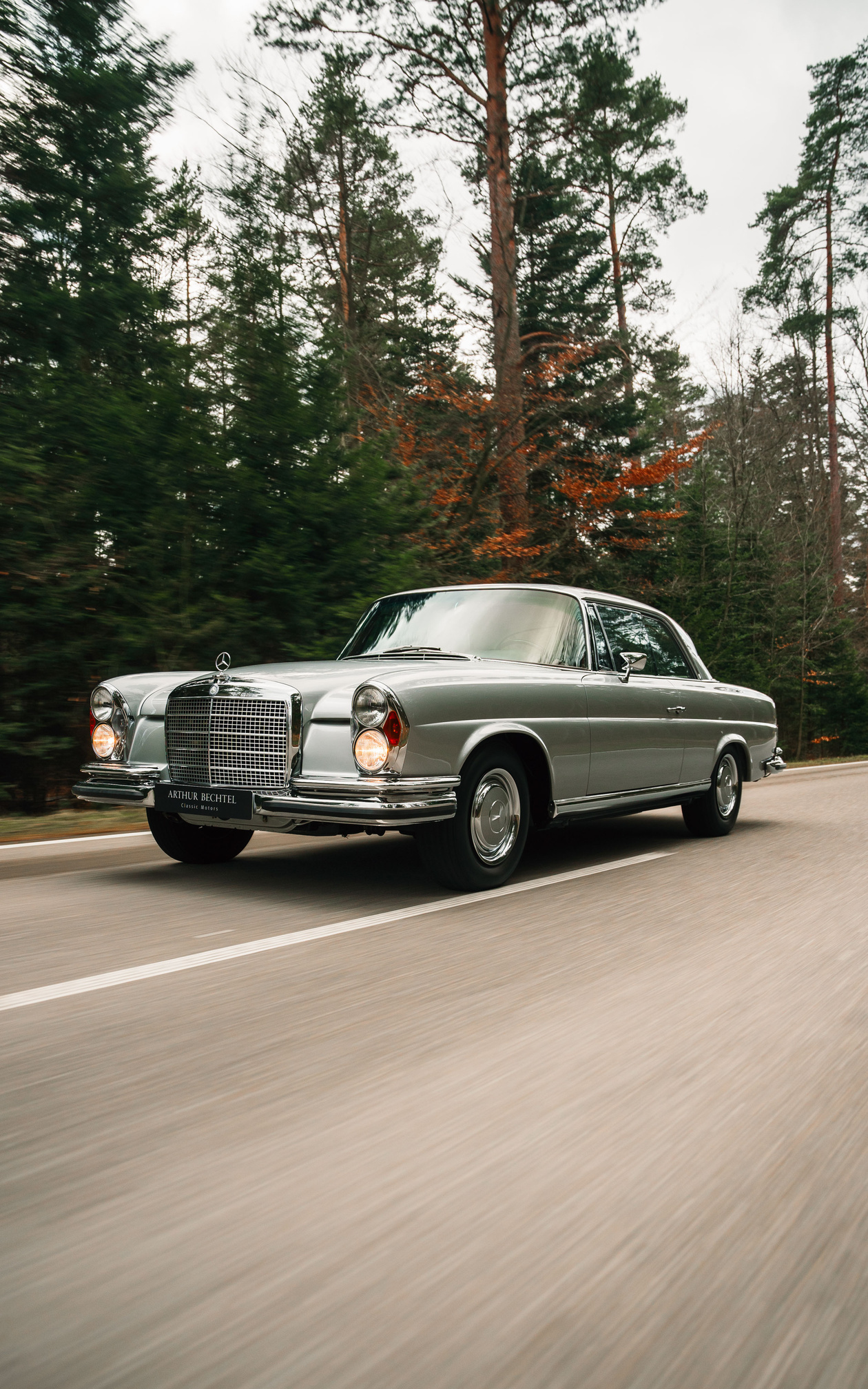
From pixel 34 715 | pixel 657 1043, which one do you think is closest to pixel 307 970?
pixel 657 1043

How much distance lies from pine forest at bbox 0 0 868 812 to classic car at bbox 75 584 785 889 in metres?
3.23

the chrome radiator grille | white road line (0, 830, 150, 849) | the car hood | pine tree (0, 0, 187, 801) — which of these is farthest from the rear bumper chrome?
pine tree (0, 0, 187, 801)

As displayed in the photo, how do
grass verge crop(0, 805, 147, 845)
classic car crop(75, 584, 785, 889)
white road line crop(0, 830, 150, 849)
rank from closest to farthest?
classic car crop(75, 584, 785, 889) < white road line crop(0, 830, 150, 849) < grass verge crop(0, 805, 147, 845)

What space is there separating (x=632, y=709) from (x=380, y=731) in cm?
249

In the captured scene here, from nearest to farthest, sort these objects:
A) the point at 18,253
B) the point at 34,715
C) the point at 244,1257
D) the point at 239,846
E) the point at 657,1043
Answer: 1. the point at 244,1257
2. the point at 657,1043
3. the point at 239,846
4. the point at 34,715
5. the point at 18,253

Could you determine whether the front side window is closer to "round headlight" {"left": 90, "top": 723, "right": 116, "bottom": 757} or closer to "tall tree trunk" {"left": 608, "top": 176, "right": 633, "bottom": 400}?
"round headlight" {"left": 90, "top": 723, "right": 116, "bottom": 757}

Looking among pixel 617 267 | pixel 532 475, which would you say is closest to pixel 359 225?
pixel 532 475

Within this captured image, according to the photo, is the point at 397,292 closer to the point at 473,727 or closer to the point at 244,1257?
the point at 473,727

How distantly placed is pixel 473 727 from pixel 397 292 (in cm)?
1947

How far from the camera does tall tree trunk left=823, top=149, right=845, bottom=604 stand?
31719 mm

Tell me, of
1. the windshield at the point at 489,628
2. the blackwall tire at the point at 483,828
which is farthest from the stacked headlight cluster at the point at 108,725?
the blackwall tire at the point at 483,828

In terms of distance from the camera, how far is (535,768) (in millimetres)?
6145

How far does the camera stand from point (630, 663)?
7012 millimetres

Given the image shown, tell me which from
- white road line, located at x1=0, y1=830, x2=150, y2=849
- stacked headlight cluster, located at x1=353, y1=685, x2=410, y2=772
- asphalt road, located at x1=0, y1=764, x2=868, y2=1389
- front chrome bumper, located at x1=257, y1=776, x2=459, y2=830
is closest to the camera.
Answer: asphalt road, located at x1=0, y1=764, x2=868, y2=1389
